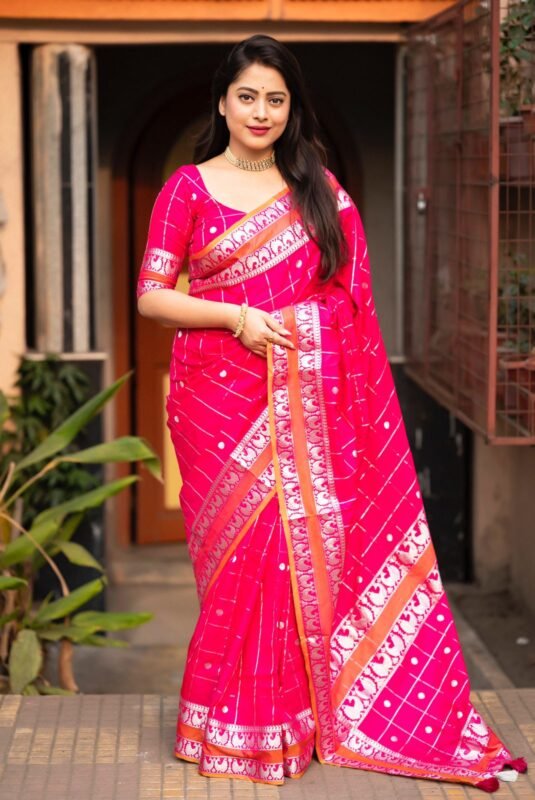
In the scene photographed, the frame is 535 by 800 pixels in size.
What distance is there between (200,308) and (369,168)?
11.8 feet

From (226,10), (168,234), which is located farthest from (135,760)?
(226,10)

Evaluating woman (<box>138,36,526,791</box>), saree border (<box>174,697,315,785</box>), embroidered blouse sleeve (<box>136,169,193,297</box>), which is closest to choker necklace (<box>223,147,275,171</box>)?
woman (<box>138,36,526,791</box>)

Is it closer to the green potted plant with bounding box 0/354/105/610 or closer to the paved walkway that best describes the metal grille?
the paved walkway

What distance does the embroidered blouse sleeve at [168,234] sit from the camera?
142 inches

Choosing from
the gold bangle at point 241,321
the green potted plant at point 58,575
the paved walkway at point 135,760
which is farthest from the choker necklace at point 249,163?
the green potted plant at point 58,575

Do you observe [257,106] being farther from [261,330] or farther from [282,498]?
[282,498]

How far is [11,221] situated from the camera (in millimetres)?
5926

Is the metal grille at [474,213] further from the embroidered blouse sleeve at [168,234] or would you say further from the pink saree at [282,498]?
the embroidered blouse sleeve at [168,234]

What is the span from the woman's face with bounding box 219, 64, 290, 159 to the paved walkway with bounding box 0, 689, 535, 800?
1586 millimetres

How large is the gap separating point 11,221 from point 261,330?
265 centimetres

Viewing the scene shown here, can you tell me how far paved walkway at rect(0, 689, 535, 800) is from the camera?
11.9ft

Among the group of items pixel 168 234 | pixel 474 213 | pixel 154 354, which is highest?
pixel 474 213

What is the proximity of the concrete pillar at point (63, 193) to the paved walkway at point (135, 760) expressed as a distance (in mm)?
2157

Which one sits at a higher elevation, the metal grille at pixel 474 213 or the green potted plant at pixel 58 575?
the metal grille at pixel 474 213
